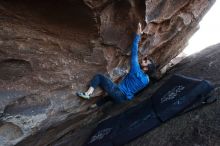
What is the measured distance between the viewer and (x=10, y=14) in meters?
4.70

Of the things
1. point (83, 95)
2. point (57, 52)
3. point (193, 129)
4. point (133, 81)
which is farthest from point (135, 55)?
point (193, 129)

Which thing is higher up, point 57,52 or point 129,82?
point 57,52

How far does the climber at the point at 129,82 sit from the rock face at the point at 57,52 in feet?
0.60

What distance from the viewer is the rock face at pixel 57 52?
5004 mm

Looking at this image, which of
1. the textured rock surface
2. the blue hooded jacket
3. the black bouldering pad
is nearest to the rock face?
the blue hooded jacket

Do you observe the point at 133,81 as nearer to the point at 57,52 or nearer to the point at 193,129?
the point at 57,52

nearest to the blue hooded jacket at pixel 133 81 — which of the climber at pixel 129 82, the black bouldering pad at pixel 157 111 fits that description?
the climber at pixel 129 82

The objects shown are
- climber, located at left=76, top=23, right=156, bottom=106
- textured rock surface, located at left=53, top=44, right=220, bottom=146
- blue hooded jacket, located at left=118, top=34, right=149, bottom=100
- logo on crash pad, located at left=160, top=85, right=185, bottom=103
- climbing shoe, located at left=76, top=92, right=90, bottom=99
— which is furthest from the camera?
blue hooded jacket, located at left=118, top=34, right=149, bottom=100

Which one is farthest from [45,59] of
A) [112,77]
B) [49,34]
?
[112,77]

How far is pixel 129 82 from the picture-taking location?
7617 millimetres

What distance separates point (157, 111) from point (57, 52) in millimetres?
2238

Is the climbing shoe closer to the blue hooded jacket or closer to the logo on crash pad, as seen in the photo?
the blue hooded jacket

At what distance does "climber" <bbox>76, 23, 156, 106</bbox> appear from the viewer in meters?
6.65

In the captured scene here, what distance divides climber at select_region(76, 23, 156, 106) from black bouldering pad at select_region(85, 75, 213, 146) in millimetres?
1017
